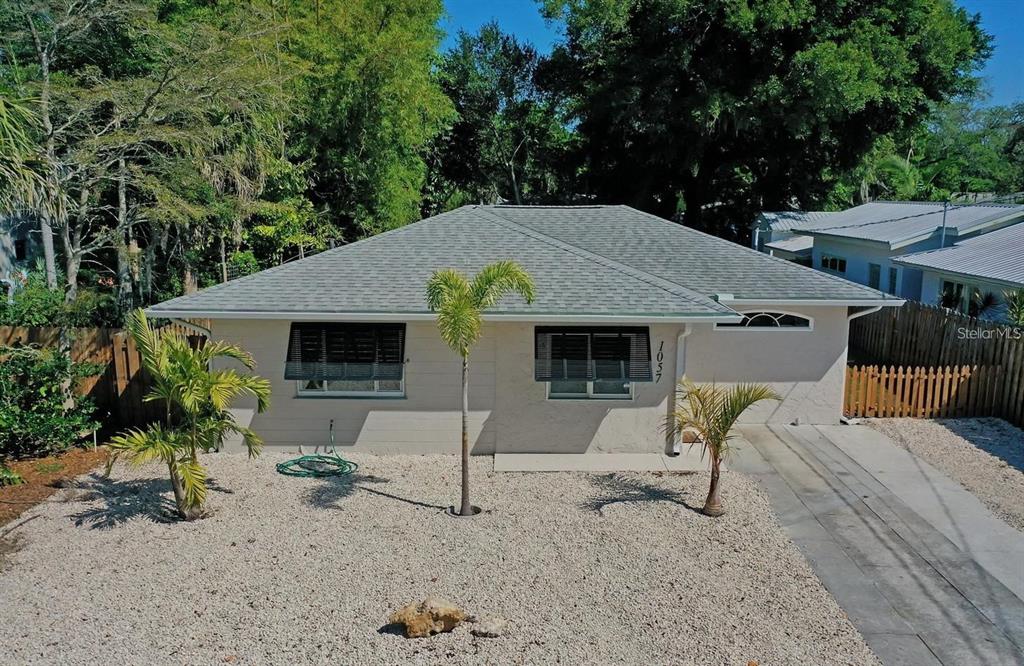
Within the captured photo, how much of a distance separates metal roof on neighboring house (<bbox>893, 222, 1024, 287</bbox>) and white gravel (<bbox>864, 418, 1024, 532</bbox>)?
5066 mm

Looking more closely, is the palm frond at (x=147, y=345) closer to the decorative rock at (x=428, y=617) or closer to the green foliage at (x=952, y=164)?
the decorative rock at (x=428, y=617)

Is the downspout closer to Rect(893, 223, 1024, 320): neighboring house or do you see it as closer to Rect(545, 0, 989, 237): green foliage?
Rect(893, 223, 1024, 320): neighboring house

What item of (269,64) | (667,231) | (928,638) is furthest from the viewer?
(269,64)

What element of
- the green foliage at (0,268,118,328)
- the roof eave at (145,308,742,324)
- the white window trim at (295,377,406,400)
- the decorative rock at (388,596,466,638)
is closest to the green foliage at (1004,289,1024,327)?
the roof eave at (145,308,742,324)

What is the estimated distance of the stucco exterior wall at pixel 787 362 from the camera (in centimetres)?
1403

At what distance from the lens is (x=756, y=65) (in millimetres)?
30109

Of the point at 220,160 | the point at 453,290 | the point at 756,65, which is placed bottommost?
the point at 453,290

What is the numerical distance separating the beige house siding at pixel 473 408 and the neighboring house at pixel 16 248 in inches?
663

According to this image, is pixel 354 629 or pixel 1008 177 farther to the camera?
pixel 1008 177

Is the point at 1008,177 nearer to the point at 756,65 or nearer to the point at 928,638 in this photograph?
the point at 756,65

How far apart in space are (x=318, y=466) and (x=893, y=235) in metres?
20.9


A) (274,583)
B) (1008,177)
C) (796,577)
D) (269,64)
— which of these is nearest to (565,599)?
(796,577)

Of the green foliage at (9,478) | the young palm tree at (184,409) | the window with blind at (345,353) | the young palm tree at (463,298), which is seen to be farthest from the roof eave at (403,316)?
the green foliage at (9,478)

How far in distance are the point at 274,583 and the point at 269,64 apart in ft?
55.9
